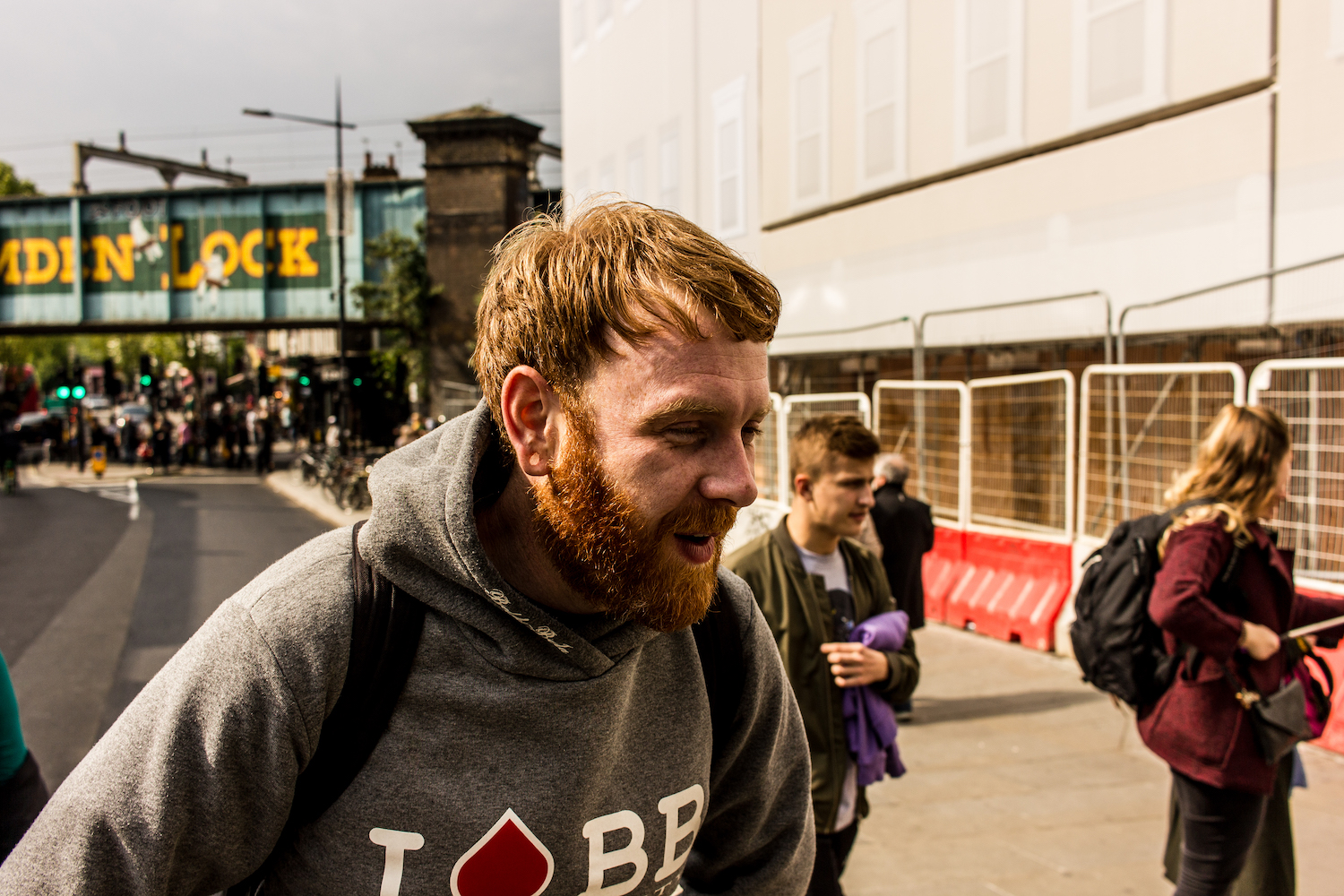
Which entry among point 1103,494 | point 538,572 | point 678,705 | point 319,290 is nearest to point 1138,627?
point 678,705

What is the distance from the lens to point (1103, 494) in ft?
27.0

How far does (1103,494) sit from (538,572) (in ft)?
25.7

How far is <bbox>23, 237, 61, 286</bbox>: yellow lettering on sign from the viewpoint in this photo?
1236 inches

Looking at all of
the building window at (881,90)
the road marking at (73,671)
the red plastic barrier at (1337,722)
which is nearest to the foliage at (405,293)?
the road marking at (73,671)

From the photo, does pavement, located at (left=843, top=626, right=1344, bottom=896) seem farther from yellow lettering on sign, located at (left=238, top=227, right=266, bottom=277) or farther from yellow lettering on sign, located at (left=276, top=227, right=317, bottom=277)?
yellow lettering on sign, located at (left=238, top=227, right=266, bottom=277)

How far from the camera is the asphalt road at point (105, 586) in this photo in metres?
6.95

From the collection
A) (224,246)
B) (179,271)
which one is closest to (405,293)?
(224,246)

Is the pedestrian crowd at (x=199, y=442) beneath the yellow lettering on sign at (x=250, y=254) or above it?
beneath

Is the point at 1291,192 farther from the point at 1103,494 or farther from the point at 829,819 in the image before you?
the point at 829,819

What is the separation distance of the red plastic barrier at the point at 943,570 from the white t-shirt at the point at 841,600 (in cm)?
616

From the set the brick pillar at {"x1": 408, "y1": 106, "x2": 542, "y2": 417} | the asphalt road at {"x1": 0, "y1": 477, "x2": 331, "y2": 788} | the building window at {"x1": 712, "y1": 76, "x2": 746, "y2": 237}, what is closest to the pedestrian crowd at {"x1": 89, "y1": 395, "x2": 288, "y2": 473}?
the brick pillar at {"x1": 408, "y1": 106, "x2": 542, "y2": 417}

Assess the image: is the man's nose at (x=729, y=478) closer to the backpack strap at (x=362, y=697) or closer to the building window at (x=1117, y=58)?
the backpack strap at (x=362, y=697)

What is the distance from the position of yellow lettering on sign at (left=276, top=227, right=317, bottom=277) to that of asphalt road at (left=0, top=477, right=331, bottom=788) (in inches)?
385

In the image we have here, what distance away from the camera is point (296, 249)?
30781 millimetres
